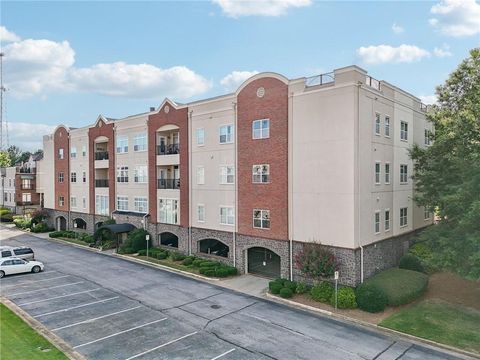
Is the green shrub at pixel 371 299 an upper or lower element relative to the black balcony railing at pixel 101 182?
lower

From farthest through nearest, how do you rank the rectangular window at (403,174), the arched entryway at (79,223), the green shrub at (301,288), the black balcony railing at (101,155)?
the arched entryway at (79,223) < the black balcony railing at (101,155) < the rectangular window at (403,174) < the green shrub at (301,288)

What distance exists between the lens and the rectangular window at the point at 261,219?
88.3ft

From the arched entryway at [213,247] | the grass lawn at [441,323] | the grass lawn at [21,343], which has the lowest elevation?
the grass lawn at [441,323]

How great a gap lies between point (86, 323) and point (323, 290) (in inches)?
537

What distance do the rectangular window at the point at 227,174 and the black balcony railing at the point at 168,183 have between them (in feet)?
20.5

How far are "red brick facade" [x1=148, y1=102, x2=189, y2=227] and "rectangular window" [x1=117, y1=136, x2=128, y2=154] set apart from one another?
14.9 feet

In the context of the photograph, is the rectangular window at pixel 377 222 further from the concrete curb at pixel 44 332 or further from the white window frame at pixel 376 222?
the concrete curb at pixel 44 332

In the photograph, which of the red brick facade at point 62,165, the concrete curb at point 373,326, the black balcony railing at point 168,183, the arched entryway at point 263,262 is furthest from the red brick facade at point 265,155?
the red brick facade at point 62,165

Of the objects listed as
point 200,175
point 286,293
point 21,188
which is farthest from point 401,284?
point 21,188

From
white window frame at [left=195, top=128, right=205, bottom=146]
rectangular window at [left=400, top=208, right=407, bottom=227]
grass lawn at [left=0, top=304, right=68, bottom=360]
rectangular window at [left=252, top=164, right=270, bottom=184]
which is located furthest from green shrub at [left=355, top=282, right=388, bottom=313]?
white window frame at [left=195, top=128, right=205, bottom=146]

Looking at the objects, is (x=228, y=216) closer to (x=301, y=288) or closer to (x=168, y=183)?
(x=168, y=183)

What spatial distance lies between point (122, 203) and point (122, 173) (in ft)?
11.1

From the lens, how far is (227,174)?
29781 mm

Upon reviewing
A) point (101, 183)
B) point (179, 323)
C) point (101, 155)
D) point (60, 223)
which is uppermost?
point (101, 155)
